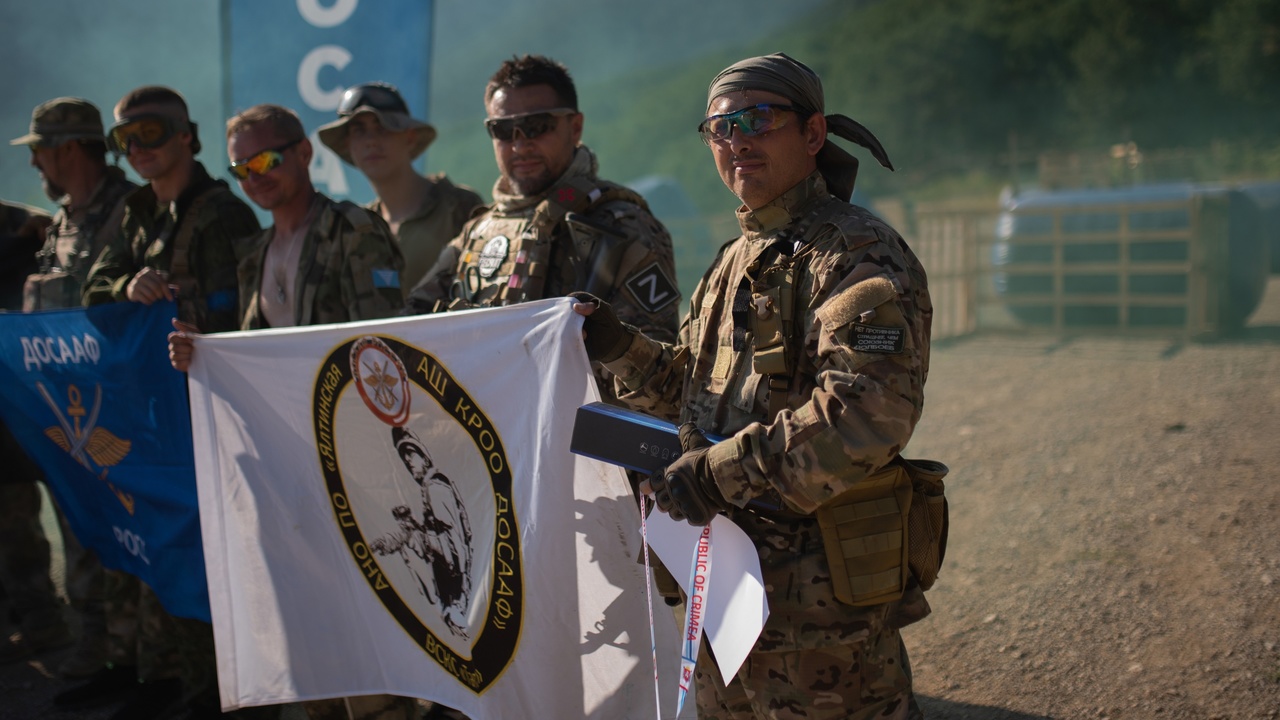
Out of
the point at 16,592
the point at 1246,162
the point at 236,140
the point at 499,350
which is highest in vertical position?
the point at 1246,162

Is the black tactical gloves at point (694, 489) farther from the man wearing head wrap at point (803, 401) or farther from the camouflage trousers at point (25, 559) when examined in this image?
the camouflage trousers at point (25, 559)

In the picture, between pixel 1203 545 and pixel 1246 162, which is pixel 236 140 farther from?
pixel 1246 162

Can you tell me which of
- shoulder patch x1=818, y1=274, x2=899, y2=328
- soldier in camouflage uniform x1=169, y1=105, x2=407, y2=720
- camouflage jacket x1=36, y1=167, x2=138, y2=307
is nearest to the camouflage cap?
camouflage jacket x1=36, y1=167, x2=138, y2=307

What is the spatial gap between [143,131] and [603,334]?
101 inches

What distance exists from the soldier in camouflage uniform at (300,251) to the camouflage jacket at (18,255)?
2.31 m

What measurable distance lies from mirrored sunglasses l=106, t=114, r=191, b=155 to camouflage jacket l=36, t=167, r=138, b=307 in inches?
24.0

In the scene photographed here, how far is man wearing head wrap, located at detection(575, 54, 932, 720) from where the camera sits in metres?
2.05

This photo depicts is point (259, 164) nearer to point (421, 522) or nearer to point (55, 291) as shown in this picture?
point (421, 522)

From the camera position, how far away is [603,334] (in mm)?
2709

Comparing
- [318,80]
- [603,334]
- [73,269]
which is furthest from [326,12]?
[603,334]

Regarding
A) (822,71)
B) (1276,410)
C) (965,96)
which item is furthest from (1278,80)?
(1276,410)

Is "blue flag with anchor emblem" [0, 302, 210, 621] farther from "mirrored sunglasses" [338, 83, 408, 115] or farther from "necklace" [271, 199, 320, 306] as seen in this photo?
"mirrored sunglasses" [338, 83, 408, 115]

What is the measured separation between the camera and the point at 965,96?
1550 inches

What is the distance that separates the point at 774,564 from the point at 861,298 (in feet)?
2.09
